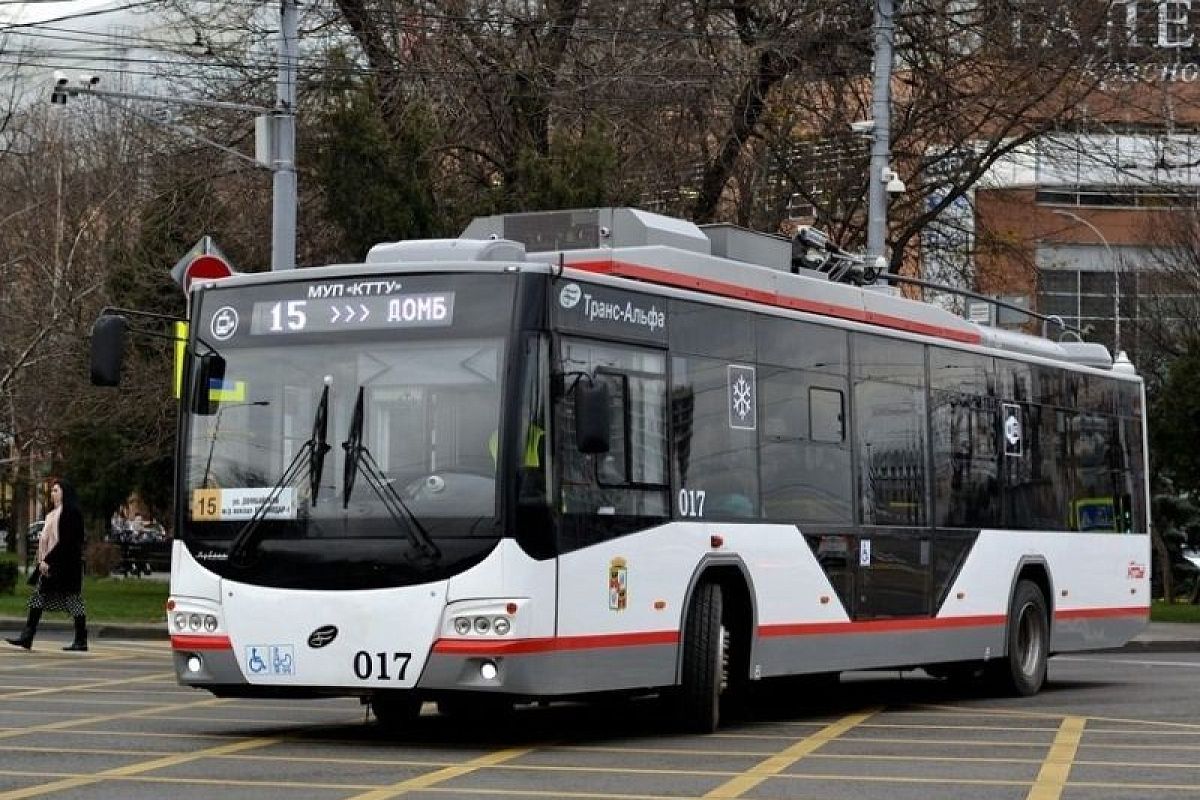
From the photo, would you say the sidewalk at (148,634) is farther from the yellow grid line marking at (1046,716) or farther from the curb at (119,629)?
the yellow grid line marking at (1046,716)

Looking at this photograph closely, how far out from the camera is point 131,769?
12359 millimetres

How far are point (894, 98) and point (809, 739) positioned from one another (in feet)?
56.9

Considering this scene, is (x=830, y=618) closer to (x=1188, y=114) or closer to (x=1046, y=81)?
(x=1046, y=81)

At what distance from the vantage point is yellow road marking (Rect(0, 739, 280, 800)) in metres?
11.1

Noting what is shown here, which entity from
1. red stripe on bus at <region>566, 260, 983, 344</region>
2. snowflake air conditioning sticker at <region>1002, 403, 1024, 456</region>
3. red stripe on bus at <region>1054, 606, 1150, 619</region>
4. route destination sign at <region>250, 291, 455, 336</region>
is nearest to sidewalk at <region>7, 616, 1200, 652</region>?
red stripe on bus at <region>1054, 606, 1150, 619</region>

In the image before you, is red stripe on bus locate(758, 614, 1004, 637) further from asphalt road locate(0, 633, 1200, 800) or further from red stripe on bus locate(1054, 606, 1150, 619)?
red stripe on bus locate(1054, 606, 1150, 619)

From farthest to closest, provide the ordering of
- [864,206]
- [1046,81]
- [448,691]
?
1. [864,206]
2. [1046,81]
3. [448,691]

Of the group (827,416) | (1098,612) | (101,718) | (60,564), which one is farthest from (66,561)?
(1098,612)

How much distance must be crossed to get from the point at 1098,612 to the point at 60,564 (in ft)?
32.7

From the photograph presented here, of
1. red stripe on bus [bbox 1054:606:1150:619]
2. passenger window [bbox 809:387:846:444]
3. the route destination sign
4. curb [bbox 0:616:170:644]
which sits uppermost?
the route destination sign

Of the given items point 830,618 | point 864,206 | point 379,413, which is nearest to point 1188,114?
point 864,206

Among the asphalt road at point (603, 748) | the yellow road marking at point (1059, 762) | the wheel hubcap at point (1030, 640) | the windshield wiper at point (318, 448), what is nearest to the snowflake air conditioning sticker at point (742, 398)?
the asphalt road at point (603, 748)

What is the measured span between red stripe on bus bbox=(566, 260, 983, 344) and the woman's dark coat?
9.11 m

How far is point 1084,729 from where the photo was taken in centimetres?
1586
